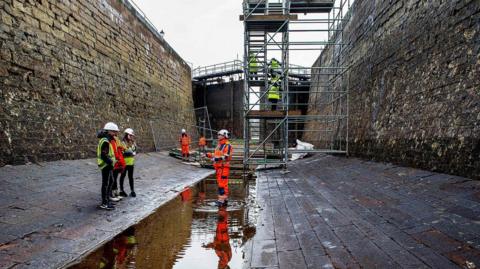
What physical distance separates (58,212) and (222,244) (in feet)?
9.52

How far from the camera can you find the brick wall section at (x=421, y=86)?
477 centimetres

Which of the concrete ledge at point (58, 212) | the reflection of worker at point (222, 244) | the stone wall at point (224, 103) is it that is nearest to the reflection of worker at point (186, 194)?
the concrete ledge at point (58, 212)

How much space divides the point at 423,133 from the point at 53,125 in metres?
8.44

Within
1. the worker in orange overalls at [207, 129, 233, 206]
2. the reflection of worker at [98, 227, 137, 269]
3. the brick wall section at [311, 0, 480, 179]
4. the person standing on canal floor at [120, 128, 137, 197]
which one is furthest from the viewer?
the person standing on canal floor at [120, 128, 137, 197]

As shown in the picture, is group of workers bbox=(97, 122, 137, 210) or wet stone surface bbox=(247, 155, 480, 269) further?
group of workers bbox=(97, 122, 137, 210)

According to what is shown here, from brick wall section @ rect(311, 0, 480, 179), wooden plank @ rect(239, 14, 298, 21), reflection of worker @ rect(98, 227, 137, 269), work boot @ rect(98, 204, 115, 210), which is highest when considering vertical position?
wooden plank @ rect(239, 14, 298, 21)

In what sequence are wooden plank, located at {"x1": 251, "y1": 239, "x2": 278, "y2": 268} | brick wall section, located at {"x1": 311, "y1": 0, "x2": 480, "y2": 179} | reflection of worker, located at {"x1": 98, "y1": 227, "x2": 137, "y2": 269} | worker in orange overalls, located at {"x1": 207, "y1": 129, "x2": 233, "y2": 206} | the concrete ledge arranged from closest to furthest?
wooden plank, located at {"x1": 251, "y1": 239, "x2": 278, "y2": 268}, reflection of worker, located at {"x1": 98, "y1": 227, "x2": 137, "y2": 269}, the concrete ledge, brick wall section, located at {"x1": 311, "y1": 0, "x2": 480, "y2": 179}, worker in orange overalls, located at {"x1": 207, "y1": 129, "x2": 233, "y2": 206}

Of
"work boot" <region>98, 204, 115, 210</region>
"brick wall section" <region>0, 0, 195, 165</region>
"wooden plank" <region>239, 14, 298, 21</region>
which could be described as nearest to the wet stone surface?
"work boot" <region>98, 204, 115, 210</region>

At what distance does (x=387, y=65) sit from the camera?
27.1 ft

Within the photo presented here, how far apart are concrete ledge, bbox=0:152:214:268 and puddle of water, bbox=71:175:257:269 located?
1.00 feet

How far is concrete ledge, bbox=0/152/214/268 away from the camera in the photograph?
Answer: 156 inches

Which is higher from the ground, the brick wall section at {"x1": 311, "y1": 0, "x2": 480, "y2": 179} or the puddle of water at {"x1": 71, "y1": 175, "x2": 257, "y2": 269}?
the brick wall section at {"x1": 311, "y1": 0, "x2": 480, "y2": 179}

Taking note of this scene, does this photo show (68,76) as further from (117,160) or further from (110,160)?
(110,160)

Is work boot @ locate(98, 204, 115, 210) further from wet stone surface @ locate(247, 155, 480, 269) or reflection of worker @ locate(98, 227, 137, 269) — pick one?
wet stone surface @ locate(247, 155, 480, 269)
